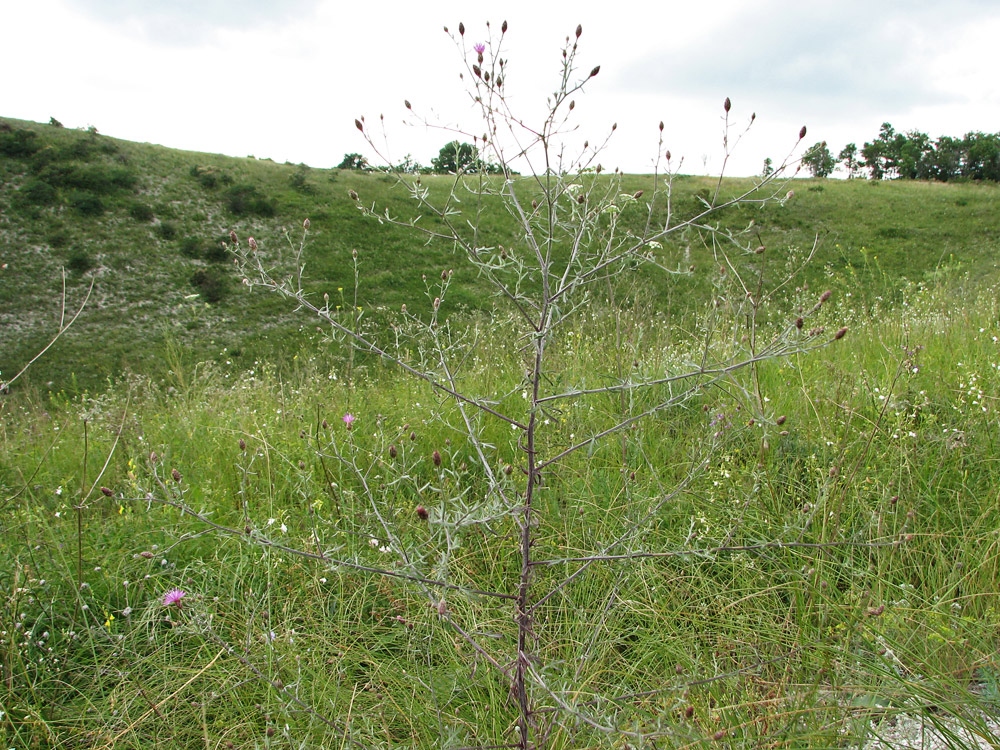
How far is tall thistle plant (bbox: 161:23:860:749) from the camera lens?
140 cm

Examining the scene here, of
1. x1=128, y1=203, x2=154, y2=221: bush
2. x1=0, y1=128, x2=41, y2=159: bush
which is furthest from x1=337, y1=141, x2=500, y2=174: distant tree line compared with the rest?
x1=0, y1=128, x2=41, y2=159: bush

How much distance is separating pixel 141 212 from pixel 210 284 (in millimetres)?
4568

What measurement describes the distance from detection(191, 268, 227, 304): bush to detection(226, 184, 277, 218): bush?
3936 mm

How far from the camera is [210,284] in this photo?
631 inches

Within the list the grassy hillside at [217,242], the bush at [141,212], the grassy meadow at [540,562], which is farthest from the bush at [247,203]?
the grassy meadow at [540,562]

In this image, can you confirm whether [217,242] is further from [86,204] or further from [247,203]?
[86,204]

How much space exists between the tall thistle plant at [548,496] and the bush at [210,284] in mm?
13938

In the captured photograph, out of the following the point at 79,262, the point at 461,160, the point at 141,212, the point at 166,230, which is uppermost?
the point at 461,160

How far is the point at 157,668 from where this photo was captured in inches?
79.8

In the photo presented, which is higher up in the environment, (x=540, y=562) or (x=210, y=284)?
(x=540, y=562)

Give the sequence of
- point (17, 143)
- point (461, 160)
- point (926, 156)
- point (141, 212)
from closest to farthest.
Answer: point (461, 160) → point (141, 212) → point (17, 143) → point (926, 156)

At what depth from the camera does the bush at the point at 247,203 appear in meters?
19.7

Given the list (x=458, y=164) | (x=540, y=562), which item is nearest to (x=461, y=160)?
(x=458, y=164)

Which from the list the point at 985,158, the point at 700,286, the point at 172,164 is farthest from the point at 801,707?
the point at 985,158
